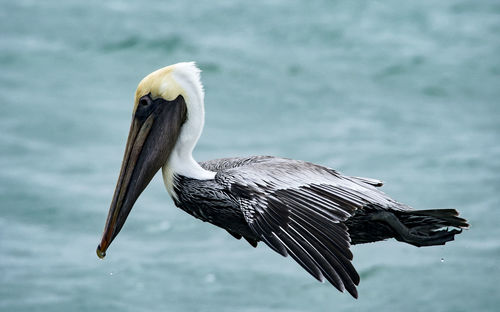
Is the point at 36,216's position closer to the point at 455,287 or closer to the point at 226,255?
the point at 226,255

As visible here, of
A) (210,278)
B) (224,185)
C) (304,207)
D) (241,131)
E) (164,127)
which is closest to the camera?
(304,207)

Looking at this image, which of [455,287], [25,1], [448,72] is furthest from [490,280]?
[25,1]

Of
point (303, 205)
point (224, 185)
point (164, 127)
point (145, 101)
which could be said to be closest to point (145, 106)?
point (145, 101)

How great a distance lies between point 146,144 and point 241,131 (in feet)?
22.0

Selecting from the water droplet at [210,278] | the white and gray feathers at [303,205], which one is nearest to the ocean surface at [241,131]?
the water droplet at [210,278]

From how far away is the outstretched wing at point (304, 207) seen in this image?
5078 millimetres

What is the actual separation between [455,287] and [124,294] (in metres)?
3.47

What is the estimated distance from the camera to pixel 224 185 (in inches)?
228

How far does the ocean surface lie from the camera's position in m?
10.5

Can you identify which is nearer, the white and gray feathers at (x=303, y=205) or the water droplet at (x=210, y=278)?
the white and gray feathers at (x=303, y=205)

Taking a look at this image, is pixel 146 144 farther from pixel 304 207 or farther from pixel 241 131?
pixel 241 131

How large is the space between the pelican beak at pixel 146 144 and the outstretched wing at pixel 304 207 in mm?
388

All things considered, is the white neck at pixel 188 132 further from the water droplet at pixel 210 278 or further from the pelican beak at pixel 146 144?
the water droplet at pixel 210 278

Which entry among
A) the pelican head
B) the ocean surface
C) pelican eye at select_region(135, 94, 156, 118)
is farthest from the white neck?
the ocean surface
